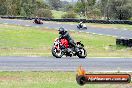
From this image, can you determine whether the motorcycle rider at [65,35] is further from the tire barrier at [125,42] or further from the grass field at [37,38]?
the grass field at [37,38]

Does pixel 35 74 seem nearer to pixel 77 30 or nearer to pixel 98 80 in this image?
pixel 98 80

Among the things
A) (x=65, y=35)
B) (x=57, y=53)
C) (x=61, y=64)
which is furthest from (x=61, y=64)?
(x=65, y=35)

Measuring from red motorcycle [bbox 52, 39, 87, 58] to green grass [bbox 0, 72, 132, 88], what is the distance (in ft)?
19.2

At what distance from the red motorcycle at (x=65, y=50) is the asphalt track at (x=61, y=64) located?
4.95 ft

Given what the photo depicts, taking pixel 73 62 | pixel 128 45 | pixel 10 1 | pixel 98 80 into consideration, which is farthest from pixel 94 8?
pixel 98 80

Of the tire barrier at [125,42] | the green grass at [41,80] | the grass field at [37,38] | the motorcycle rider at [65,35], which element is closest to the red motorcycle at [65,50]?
the motorcycle rider at [65,35]

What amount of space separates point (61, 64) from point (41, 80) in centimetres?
433

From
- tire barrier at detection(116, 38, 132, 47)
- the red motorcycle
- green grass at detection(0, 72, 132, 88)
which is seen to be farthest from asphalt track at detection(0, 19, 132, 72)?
tire barrier at detection(116, 38, 132, 47)

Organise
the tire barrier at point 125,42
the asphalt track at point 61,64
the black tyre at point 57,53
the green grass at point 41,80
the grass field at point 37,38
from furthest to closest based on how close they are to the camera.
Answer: the grass field at point 37,38 → the tire barrier at point 125,42 → the black tyre at point 57,53 → the asphalt track at point 61,64 → the green grass at point 41,80

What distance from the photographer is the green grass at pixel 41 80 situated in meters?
12.6

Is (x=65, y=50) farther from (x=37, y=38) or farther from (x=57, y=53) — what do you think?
(x=37, y=38)

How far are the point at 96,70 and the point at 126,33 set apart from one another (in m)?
31.9

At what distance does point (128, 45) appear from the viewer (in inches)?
1177

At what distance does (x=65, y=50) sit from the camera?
71.0 feet
